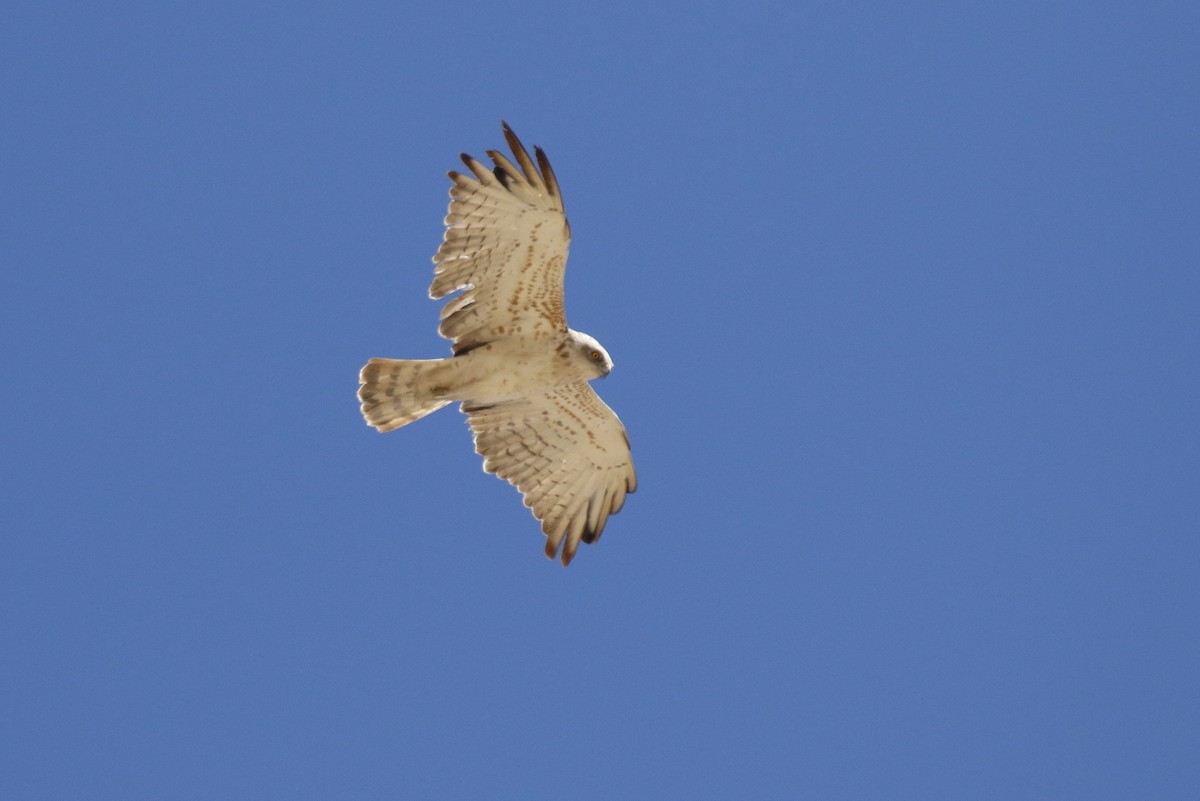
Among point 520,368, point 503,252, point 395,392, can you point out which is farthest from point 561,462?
point 503,252

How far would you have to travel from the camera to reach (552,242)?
11.8 m

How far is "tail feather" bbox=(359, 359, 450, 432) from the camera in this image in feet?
40.2

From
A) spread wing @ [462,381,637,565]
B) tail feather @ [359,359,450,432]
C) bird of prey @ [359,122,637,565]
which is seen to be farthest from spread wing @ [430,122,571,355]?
spread wing @ [462,381,637,565]

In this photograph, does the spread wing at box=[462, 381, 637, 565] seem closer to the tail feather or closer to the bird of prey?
the bird of prey

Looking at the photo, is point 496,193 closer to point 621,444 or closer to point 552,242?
point 552,242

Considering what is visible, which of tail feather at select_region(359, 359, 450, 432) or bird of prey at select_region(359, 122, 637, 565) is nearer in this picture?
bird of prey at select_region(359, 122, 637, 565)

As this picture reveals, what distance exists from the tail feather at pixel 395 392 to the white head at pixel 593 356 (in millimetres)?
998

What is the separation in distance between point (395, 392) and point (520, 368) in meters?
0.94

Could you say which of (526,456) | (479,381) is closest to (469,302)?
(479,381)

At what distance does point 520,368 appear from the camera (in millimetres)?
12281

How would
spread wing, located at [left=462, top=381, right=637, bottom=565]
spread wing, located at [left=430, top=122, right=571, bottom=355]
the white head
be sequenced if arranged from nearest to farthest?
spread wing, located at [left=430, top=122, right=571, bottom=355], the white head, spread wing, located at [left=462, top=381, right=637, bottom=565]

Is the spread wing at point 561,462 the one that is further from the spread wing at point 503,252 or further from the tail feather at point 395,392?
the spread wing at point 503,252

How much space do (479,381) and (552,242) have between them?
4.14ft

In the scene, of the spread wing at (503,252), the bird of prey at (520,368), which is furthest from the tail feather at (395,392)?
the spread wing at (503,252)
